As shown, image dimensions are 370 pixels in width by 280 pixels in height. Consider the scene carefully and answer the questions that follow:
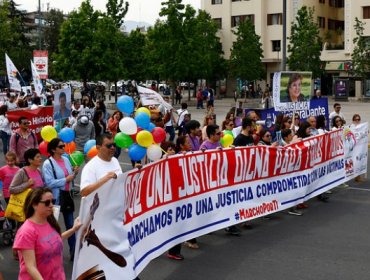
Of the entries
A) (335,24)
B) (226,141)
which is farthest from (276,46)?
(226,141)

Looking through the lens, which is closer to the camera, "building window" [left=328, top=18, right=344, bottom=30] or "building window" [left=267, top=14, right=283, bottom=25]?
"building window" [left=267, top=14, right=283, bottom=25]

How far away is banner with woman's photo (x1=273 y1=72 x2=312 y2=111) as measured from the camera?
15.3 meters

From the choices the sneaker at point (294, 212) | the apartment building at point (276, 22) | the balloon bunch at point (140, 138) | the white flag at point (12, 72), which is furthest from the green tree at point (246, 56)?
the balloon bunch at point (140, 138)

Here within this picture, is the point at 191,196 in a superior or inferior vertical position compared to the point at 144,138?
inferior

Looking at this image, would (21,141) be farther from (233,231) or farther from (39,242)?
(39,242)

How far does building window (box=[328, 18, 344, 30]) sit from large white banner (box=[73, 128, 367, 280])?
178 ft

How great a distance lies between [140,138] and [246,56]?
46.7 metres

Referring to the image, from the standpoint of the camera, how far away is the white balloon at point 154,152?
30.5 feet

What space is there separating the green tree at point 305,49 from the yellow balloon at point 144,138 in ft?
146

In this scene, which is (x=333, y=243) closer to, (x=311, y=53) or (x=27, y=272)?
(x=27, y=272)

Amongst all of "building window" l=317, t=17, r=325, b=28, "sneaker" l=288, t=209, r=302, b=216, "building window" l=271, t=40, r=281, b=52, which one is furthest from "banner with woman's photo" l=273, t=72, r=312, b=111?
"building window" l=317, t=17, r=325, b=28

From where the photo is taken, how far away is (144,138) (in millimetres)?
9406

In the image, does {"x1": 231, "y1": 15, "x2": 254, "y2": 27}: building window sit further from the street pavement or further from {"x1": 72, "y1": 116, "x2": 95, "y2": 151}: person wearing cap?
the street pavement

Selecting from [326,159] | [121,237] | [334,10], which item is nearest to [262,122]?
[326,159]
